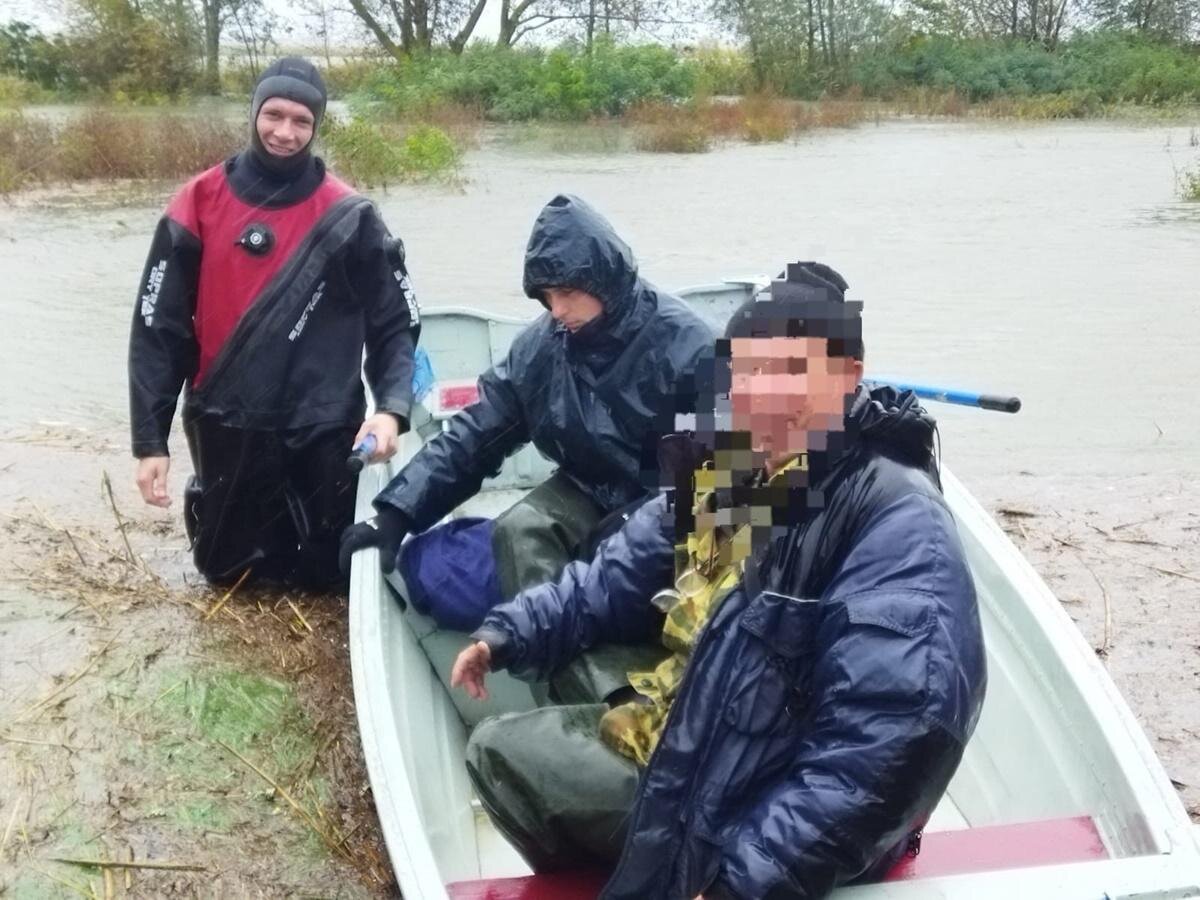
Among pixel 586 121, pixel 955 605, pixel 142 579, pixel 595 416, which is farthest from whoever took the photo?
pixel 586 121

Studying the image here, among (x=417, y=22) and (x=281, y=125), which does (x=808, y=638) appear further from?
(x=417, y=22)

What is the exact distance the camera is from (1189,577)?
4656 mm

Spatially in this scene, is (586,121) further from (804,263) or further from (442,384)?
(804,263)

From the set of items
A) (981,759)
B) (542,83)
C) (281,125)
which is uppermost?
(542,83)

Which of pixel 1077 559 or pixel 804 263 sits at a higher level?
pixel 804 263

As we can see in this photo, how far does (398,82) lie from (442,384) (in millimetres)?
25241

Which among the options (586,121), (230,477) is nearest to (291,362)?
(230,477)

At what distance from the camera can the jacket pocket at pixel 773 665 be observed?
161 centimetres

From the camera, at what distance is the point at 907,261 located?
11977 millimetres

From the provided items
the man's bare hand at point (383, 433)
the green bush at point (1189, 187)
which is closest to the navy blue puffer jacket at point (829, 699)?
the man's bare hand at point (383, 433)

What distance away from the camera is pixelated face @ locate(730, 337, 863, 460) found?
5.28 ft

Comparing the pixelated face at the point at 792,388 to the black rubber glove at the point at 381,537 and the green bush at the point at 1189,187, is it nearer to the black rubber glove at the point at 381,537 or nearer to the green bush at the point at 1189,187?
the black rubber glove at the point at 381,537

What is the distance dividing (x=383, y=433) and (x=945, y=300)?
802cm

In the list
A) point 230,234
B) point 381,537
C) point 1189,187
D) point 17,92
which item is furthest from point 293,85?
point 17,92
